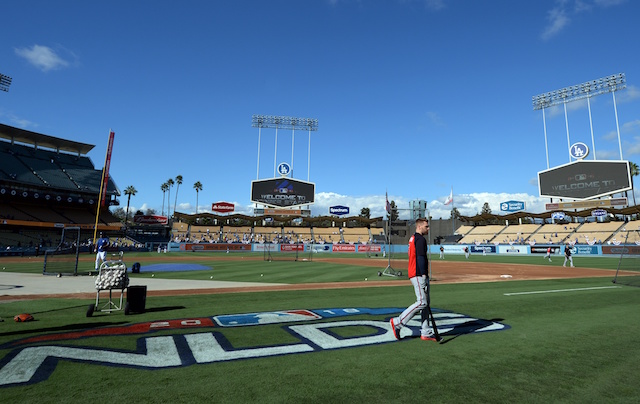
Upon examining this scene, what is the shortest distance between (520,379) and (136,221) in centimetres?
10102

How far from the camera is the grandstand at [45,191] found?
5603cm

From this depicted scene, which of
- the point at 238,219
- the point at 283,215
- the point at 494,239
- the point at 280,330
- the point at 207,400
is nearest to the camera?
the point at 207,400

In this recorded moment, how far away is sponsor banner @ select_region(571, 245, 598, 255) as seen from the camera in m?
48.2

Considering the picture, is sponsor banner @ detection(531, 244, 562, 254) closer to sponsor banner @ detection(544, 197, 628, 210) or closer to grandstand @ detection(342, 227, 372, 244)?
sponsor banner @ detection(544, 197, 628, 210)

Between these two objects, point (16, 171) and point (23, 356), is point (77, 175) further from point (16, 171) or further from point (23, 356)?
point (23, 356)

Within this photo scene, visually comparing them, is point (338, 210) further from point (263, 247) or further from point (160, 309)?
point (160, 309)

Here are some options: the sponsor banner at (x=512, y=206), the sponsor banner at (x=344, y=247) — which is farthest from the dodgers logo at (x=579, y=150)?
the sponsor banner at (x=344, y=247)

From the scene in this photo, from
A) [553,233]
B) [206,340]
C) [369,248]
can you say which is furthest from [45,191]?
[553,233]

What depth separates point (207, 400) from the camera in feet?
12.2

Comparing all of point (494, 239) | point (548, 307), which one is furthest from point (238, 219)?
point (548, 307)

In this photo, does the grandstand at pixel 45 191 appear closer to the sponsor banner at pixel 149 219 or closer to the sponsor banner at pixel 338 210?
the sponsor banner at pixel 149 219

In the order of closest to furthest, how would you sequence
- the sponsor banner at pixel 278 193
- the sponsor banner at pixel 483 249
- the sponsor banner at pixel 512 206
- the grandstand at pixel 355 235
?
1. the sponsor banner at pixel 483 249
2. the grandstand at pixel 355 235
3. the sponsor banner at pixel 278 193
4. the sponsor banner at pixel 512 206

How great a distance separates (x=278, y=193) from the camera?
7456 centimetres

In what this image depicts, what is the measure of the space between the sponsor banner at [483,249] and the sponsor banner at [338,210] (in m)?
31.5
